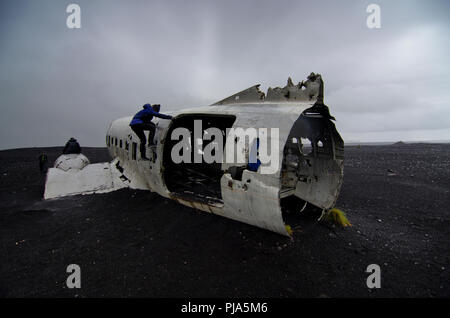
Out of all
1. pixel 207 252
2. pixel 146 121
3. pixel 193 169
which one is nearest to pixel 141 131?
pixel 146 121

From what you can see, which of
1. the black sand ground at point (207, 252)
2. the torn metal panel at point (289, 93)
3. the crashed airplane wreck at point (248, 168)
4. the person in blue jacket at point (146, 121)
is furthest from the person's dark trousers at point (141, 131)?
the torn metal panel at point (289, 93)

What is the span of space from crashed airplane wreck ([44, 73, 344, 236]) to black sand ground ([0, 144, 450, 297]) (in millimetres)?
767

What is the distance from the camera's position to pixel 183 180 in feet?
27.9

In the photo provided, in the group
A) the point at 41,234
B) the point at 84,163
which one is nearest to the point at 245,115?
the point at 41,234

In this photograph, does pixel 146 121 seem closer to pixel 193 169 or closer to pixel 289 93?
pixel 193 169

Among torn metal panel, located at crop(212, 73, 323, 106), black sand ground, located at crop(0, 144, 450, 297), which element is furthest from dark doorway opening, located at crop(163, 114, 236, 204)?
torn metal panel, located at crop(212, 73, 323, 106)

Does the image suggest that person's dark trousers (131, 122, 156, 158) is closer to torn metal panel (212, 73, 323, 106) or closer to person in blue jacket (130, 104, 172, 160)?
person in blue jacket (130, 104, 172, 160)

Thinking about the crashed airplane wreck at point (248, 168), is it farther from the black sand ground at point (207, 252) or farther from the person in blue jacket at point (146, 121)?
the black sand ground at point (207, 252)

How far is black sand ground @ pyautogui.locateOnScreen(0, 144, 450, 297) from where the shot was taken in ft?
11.8

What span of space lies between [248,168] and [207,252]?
7.00 feet

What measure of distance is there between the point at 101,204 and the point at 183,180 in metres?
3.04
